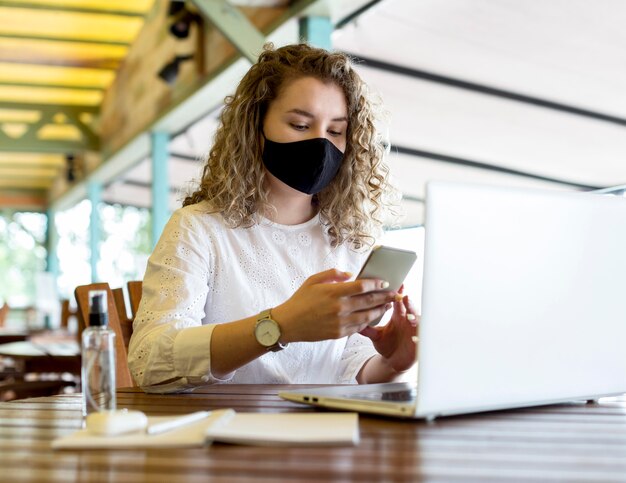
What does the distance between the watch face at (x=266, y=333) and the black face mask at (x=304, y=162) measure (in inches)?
20.9

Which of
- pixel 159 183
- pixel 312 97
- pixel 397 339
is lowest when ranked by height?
pixel 397 339

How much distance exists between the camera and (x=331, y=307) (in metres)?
1.35

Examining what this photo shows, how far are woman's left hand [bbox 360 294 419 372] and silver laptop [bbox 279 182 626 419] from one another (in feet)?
0.86

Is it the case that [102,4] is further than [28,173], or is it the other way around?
[28,173]

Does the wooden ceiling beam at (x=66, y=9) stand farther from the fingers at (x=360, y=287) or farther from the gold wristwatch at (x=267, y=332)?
the fingers at (x=360, y=287)

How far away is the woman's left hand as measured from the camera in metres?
1.61

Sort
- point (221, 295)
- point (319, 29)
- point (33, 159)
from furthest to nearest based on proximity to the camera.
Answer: point (33, 159)
point (319, 29)
point (221, 295)

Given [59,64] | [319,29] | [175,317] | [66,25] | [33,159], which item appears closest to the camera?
[175,317]

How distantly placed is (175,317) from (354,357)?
51cm

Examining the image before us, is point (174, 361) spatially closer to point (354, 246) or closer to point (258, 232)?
point (258, 232)

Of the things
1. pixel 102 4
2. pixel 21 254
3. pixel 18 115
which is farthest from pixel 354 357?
pixel 21 254

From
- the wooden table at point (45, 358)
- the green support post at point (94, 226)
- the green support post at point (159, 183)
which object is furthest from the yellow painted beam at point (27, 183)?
the wooden table at point (45, 358)

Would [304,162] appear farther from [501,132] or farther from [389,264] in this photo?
[501,132]

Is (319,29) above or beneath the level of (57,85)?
beneath
